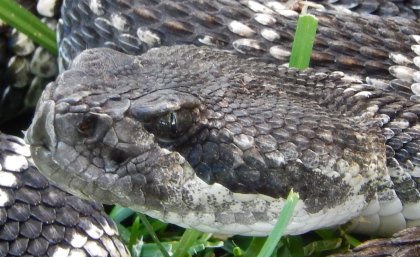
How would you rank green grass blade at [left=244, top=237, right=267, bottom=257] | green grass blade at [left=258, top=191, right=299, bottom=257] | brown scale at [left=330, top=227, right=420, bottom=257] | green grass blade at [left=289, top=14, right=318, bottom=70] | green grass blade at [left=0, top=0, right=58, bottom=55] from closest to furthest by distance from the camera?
1. green grass blade at [left=258, top=191, right=299, bottom=257]
2. brown scale at [left=330, top=227, right=420, bottom=257]
3. green grass blade at [left=244, top=237, right=267, bottom=257]
4. green grass blade at [left=289, top=14, right=318, bottom=70]
5. green grass blade at [left=0, top=0, right=58, bottom=55]

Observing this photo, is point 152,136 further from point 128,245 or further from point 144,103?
point 128,245

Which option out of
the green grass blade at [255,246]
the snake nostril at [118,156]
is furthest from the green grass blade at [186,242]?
the snake nostril at [118,156]

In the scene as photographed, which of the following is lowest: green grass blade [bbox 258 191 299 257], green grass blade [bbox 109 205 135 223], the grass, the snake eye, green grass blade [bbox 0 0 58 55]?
green grass blade [bbox 109 205 135 223]

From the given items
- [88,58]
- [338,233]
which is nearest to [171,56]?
→ [88,58]

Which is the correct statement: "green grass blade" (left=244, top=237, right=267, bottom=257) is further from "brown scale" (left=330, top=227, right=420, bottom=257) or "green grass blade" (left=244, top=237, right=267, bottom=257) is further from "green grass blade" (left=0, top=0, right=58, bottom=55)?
"green grass blade" (left=0, top=0, right=58, bottom=55)

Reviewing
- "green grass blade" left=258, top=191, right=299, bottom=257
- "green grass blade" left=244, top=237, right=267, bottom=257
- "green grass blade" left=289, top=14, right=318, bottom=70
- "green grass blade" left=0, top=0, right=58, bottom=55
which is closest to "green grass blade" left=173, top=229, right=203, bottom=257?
"green grass blade" left=244, top=237, right=267, bottom=257

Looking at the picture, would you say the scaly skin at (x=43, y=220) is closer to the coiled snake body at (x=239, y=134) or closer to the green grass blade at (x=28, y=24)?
the coiled snake body at (x=239, y=134)
